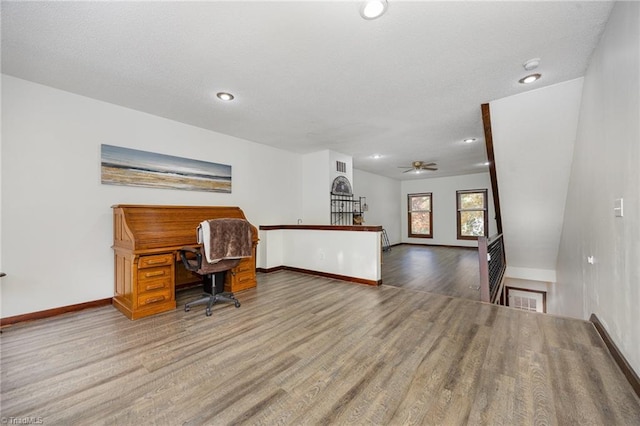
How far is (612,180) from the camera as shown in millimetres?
1958

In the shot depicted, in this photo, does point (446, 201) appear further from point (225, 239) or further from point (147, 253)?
point (147, 253)

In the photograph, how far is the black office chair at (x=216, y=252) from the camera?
2.82m

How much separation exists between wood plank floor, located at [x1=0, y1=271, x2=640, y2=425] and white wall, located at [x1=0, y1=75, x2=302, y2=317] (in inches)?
17.3

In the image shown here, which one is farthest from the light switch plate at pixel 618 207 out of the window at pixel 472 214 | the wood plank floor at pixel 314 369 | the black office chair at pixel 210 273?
the window at pixel 472 214

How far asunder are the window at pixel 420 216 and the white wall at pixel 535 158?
4985mm

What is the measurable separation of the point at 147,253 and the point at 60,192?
127cm

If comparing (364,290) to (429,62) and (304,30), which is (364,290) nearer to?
(429,62)

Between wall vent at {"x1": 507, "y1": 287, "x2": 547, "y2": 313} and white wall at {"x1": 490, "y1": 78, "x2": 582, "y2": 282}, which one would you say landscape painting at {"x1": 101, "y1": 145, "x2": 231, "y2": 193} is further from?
wall vent at {"x1": 507, "y1": 287, "x2": 547, "y2": 313}

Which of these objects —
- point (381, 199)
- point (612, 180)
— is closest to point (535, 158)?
point (612, 180)

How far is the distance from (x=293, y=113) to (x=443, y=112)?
2.13 m

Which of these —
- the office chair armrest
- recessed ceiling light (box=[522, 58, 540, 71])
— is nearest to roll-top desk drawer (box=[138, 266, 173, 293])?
the office chair armrest

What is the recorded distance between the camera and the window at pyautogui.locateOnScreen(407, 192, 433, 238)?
9.65 metres

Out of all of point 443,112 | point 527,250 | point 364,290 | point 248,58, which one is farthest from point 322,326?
point 527,250

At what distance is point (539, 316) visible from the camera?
269 cm
